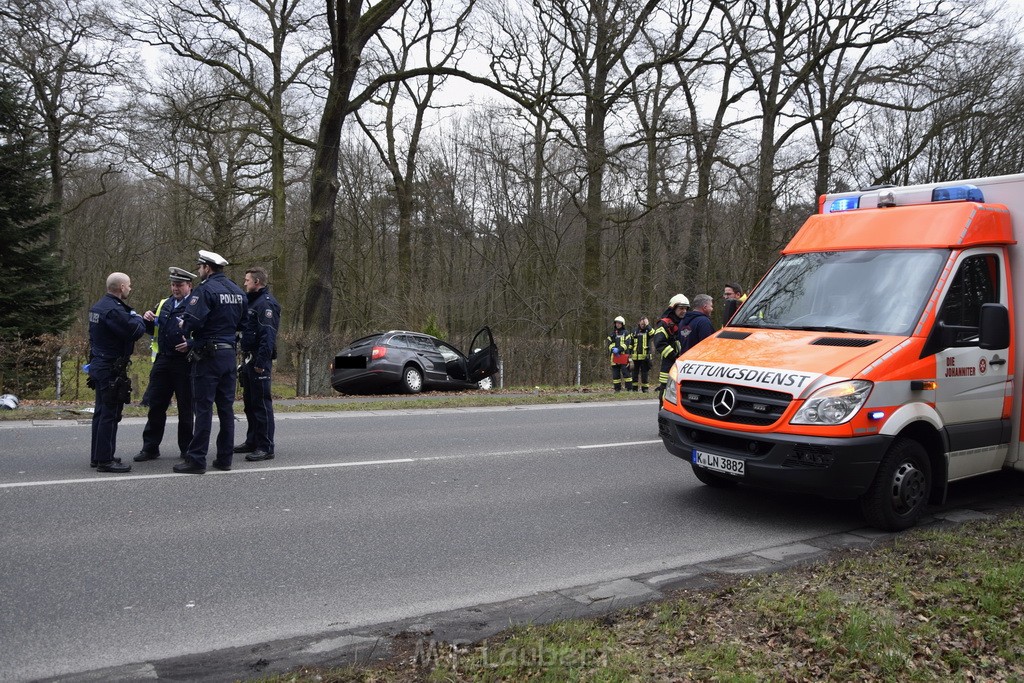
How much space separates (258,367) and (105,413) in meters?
1.48

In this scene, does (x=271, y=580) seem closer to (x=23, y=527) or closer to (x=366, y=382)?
(x=23, y=527)

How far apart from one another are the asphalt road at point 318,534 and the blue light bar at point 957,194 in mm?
2802

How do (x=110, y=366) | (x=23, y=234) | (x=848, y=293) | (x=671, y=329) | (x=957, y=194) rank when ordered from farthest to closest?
(x=23, y=234) < (x=671, y=329) < (x=110, y=366) < (x=957, y=194) < (x=848, y=293)

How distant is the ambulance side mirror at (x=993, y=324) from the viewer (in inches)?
259

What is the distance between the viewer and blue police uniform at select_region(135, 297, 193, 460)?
27.3 ft

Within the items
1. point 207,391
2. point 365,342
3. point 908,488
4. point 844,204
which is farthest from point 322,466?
point 365,342

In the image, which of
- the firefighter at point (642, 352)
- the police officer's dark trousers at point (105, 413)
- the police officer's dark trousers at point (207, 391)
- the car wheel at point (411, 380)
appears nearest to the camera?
the police officer's dark trousers at point (105, 413)

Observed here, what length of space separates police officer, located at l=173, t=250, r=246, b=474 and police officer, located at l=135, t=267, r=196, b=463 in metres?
0.27

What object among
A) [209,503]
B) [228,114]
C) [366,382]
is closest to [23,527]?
[209,503]

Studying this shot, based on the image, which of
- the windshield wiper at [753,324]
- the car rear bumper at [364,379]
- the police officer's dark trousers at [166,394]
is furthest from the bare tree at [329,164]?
the windshield wiper at [753,324]

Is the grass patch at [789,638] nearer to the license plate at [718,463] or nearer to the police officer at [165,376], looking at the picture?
the license plate at [718,463]

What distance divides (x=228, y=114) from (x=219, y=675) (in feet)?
93.6

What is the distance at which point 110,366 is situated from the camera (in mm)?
7988

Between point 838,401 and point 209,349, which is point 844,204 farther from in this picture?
point 209,349
